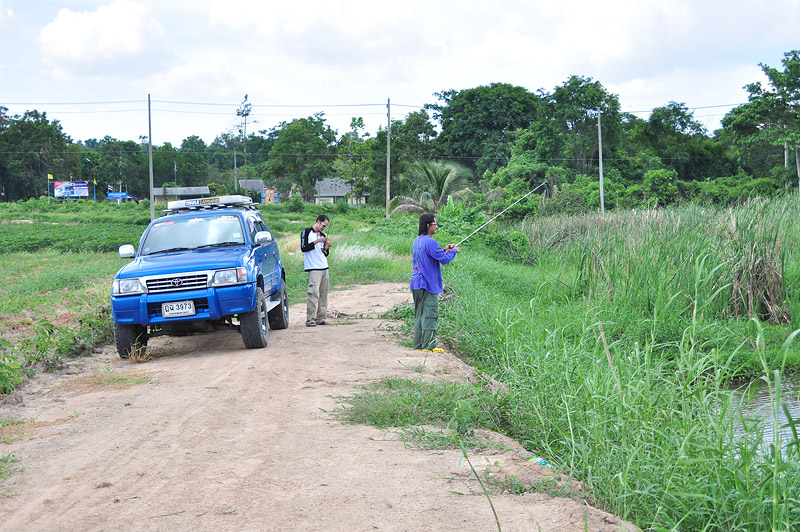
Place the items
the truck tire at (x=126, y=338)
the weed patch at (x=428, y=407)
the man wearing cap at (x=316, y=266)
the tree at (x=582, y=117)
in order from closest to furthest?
1. the weed patch at (x=428, y=407)
2. the truck tire at (x=126, y=338)
3. the man wearing cap at (x=316, y=266)
4. the tree at (x=582, y=117)

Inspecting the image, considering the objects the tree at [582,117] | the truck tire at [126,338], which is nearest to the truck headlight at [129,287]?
the truck tire at [126,338]

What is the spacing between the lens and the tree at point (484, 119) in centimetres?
5416

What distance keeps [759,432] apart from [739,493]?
554 millimetres

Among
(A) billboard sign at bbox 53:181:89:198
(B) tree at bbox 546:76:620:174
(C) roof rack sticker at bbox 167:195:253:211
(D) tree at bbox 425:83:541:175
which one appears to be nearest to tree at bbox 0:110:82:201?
(A) billboard sign at bbox 53:181:89:198

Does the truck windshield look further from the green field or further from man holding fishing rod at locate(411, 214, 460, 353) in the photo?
man holding fishing rod at locate(411, 214, 460, 353)

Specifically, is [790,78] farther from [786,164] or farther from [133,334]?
[133,334]

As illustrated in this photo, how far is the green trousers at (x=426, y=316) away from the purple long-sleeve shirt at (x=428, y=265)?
0.10m

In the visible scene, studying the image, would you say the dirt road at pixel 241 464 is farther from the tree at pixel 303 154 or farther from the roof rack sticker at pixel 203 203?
the tree at pixel 303 154

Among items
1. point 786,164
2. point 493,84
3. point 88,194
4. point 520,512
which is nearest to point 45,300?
point 520,512

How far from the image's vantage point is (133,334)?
9.27 metres

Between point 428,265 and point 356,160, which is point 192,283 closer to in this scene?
point 428,265

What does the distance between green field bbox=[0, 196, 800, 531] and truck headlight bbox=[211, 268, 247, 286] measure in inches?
88.2

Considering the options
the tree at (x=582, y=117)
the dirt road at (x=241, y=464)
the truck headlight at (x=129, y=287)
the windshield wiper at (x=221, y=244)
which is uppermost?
the tree at (x=582, y=117)

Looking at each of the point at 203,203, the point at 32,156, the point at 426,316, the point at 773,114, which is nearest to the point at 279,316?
the point at 203,203
